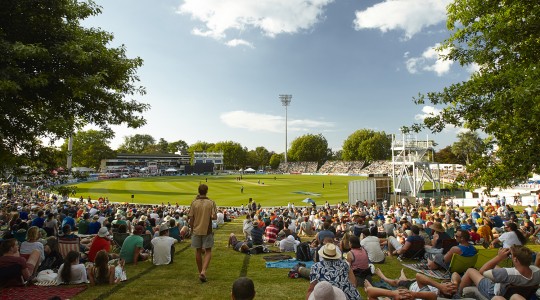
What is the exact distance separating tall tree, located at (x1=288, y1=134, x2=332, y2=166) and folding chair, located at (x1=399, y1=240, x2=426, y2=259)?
151426 millimetres

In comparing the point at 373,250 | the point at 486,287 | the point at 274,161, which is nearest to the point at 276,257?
the point at 373,250

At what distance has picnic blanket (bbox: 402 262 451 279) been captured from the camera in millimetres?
7845

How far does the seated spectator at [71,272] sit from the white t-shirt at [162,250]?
2.15 metres

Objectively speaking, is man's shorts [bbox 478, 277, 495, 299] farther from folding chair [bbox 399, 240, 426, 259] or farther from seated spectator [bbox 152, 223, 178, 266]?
seated spectator [bbox 152, 223, 178, 266]

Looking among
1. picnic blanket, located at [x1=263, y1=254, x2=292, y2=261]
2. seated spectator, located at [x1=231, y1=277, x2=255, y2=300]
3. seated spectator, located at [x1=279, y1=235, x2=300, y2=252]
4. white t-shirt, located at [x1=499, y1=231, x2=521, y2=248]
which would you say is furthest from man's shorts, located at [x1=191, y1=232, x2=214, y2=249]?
white t-shirt, located at [x1=499, y1=231, x2=521, y2=248]

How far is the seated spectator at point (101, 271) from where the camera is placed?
23.8 feet

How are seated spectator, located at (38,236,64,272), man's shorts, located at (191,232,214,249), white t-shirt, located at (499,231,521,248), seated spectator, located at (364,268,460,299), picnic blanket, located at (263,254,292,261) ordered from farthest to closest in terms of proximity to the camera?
picnic blanket, located at (263,254,292,261) → white t-shirt, located at (499,231,521,248) → seated spectator, located at (38,236,64,272) → man's shorts, located at (191,232,214,249) → seated spectator, located at (364,268,460,299)

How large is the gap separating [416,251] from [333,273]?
241 inches

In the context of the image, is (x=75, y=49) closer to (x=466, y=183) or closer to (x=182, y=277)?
(x=182, y=277)

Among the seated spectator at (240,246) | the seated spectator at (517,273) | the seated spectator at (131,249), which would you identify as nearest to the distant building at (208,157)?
the seated spectator at (240,246)

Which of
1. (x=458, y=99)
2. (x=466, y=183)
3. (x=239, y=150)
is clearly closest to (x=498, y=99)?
(x=458, y=99)

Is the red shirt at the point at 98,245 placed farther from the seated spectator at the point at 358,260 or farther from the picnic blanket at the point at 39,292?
the seated spectator at the point at 358,260

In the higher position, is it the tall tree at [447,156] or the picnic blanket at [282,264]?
the tall tree at [447,156]

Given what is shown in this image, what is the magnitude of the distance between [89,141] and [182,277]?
487 feet
